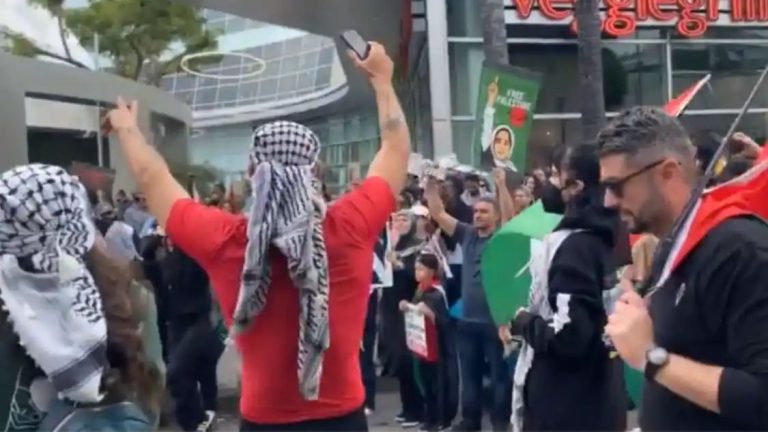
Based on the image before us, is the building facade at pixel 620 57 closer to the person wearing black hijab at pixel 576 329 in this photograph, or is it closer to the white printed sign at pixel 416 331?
the white printed sign at pixel 416 331

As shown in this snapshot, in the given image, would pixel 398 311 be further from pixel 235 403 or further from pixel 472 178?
pixel 235 403

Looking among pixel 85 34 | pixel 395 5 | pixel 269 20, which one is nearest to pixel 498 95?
pixel 395 5

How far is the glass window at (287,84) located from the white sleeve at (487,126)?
160 feet

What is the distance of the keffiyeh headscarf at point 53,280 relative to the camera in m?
3.26

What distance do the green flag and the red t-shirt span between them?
2.37 m

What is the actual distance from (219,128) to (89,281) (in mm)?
61904

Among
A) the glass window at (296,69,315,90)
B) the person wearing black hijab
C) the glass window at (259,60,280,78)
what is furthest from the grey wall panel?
the glass window at (259,60,280,78)

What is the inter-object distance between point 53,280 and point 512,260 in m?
3.81

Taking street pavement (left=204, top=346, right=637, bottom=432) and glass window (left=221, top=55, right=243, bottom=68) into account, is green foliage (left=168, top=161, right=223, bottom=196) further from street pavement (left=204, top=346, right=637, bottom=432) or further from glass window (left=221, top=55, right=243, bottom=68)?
street pavement (left=204, top=346, right=637, bottom=432)

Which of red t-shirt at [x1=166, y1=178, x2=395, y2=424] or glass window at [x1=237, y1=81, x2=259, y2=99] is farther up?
glass window at [x1=237, y1=81, x2=259, y2=99]

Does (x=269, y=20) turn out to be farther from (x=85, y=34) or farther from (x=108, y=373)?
(x=108, y=373)

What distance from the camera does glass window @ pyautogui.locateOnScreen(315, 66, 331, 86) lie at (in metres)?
56.7

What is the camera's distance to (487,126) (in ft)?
37.1

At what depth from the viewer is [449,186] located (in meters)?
11.1
